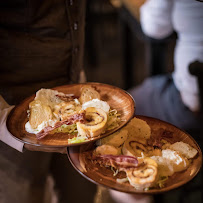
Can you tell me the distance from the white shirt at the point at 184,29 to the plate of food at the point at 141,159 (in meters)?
0.95

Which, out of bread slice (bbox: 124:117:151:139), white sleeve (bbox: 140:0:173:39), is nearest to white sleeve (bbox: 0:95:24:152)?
bread slice (bbox: 124:117:151:139)

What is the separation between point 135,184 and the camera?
0.87 metres

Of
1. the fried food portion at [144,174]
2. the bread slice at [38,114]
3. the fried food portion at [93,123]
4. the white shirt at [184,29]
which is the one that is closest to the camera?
the fried food portion at [144,174]

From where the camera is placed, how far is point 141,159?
95 centimetres

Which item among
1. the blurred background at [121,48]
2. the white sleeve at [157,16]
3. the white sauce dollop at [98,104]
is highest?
the white sleeve at [157,16]

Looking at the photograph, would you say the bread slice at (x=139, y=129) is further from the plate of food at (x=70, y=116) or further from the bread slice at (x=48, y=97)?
the bread slice at (x=48, y=97)

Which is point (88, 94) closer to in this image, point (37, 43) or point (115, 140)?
point (115, 140)

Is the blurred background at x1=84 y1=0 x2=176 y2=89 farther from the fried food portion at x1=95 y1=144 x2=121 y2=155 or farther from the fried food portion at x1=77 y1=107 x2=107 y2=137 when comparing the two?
the fried food portion at x1=95 y1=144 x2=121 y2=155

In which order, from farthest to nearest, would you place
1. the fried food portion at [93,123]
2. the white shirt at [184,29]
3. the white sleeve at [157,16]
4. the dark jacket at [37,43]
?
the white sleeve at [157,16] → the white shirt at [184,29] → the dark jacket at [37,43] → the fried food portion at [93,123]

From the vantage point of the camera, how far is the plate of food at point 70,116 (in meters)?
0.99

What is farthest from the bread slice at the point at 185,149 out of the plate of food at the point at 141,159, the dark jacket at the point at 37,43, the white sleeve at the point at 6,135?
the dark jacket at the point at 37,43

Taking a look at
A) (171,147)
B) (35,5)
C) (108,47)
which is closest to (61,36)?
(35,5)

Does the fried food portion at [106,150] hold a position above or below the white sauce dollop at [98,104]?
below

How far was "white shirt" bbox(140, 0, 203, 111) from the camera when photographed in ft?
5.91
